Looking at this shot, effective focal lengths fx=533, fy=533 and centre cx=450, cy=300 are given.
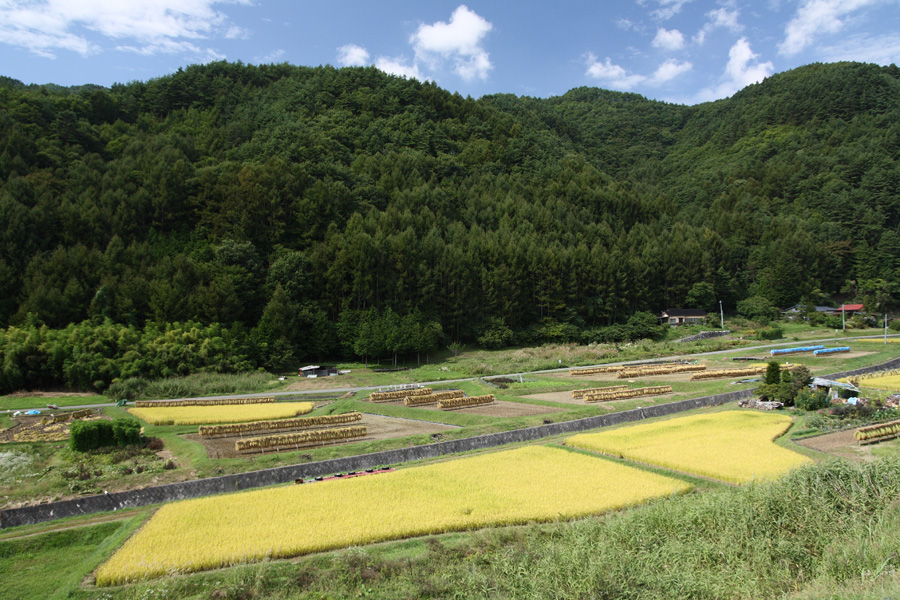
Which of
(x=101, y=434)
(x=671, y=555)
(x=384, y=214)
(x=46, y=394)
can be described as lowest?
(x=671, y=555)

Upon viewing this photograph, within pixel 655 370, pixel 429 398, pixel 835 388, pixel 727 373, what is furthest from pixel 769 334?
pixel 429 398

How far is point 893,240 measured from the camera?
323 feet

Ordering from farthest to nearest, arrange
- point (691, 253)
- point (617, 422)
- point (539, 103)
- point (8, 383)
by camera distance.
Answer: point (539, 103) < point (691, 253) < point (8, 383) < point (617, 422)

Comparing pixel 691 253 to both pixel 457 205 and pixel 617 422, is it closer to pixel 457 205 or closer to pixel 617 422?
pixel 457 205

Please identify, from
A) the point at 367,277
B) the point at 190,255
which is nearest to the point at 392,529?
the point at 367,277

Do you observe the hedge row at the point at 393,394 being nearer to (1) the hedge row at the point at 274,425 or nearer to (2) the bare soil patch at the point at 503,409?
(2) the bare soil patch at the point at 503,409

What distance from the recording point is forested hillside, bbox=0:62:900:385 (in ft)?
176

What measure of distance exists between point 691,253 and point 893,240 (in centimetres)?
4480

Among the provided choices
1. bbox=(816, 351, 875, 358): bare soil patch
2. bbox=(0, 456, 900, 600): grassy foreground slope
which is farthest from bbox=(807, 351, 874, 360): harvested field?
bbox=(0, 456, 900, 600): grassy foreground slope

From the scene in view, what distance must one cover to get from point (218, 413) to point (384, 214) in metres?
46.8

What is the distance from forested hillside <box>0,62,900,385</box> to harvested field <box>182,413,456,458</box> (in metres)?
22.7

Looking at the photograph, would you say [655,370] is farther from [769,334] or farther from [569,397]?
[769,334]

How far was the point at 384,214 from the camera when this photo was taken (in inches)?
2894

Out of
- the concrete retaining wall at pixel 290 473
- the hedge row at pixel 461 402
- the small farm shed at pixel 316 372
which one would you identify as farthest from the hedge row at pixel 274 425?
the small farm shed at pixel 316 372
